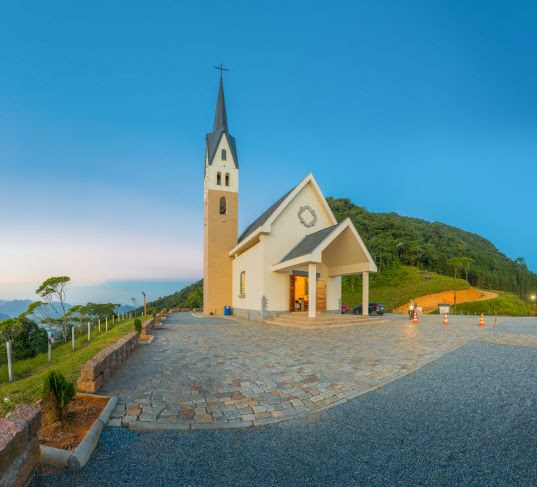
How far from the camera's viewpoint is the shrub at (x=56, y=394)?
369cm

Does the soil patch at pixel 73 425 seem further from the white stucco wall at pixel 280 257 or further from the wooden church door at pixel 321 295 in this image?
the wooden church door at pixel 321 295

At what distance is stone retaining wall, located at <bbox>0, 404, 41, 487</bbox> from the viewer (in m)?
2.43

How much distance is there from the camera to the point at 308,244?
16.1 metres

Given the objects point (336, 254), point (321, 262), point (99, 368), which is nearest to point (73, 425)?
point (99, 368)

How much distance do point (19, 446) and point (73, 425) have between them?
1173 millimetres

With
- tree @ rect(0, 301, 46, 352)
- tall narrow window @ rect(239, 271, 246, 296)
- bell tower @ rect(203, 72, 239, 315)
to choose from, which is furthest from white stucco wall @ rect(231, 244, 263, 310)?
tree @ rect(0, 301, 46, 352)

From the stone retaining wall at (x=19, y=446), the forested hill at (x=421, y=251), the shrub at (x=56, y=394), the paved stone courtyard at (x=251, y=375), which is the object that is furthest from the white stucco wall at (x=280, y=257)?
the forested hill at (x=421, y=251)

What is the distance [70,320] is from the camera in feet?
96.8

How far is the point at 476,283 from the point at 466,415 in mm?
58952

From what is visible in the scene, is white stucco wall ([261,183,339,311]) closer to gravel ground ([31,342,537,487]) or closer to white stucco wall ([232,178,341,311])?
white stucco wall ([232,178,341,311])

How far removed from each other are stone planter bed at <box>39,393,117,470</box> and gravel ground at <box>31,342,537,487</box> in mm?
126

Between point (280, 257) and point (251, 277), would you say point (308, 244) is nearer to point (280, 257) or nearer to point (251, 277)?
point (280, 257)

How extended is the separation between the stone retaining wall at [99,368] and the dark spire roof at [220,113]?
934 inches

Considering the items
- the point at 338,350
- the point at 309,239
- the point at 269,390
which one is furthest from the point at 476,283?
the point at 269,390
